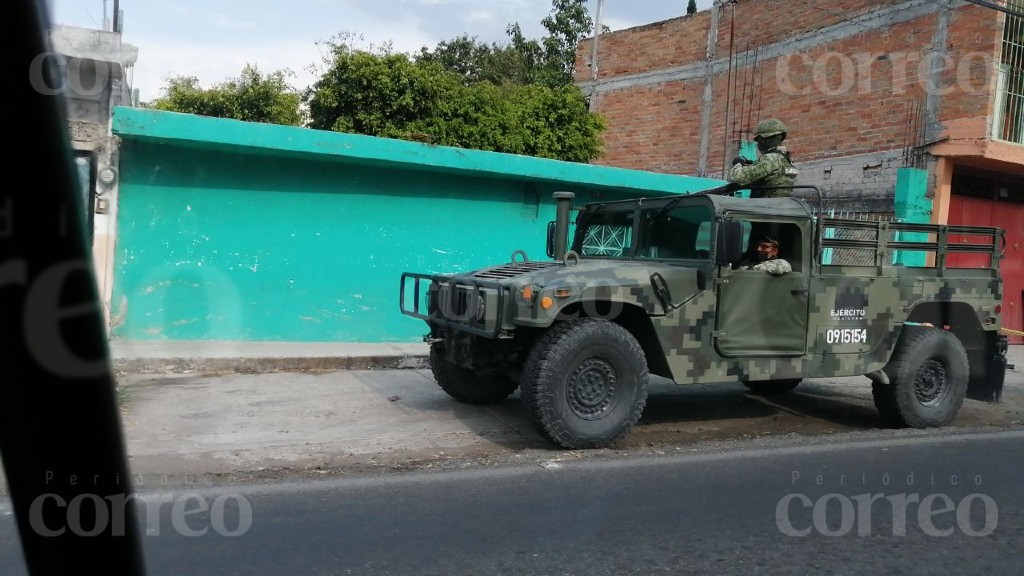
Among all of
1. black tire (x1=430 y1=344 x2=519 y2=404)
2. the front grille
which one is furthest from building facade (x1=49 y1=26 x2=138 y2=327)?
the front grille

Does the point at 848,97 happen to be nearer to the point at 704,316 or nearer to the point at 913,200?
the point at 913,200

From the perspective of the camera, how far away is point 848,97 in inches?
534

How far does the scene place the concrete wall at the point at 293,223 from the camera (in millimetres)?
8711

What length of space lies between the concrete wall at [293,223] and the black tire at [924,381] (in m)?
4.98

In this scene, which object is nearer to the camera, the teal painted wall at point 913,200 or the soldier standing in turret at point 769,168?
the soldier standing in turret at point 769,168

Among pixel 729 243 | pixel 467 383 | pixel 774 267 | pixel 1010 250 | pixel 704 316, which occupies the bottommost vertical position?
pixel 467 383

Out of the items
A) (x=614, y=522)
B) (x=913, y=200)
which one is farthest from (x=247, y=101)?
(x=614, y=522)

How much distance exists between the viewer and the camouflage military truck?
5340 mm

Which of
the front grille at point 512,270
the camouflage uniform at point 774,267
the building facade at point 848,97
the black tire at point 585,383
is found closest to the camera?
the black tire at point 585,383

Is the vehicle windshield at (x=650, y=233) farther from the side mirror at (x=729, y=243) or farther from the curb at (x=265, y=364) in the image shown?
the curb at (x=265, y=364)

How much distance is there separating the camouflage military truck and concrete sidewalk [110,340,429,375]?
2162 mm

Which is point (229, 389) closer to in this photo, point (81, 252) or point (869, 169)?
point (81, 252)

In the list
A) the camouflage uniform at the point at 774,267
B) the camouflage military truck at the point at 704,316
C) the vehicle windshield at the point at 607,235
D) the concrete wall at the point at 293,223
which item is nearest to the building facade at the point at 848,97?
the concrete wall at the point at 293,223

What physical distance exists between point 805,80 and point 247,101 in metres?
12.1
